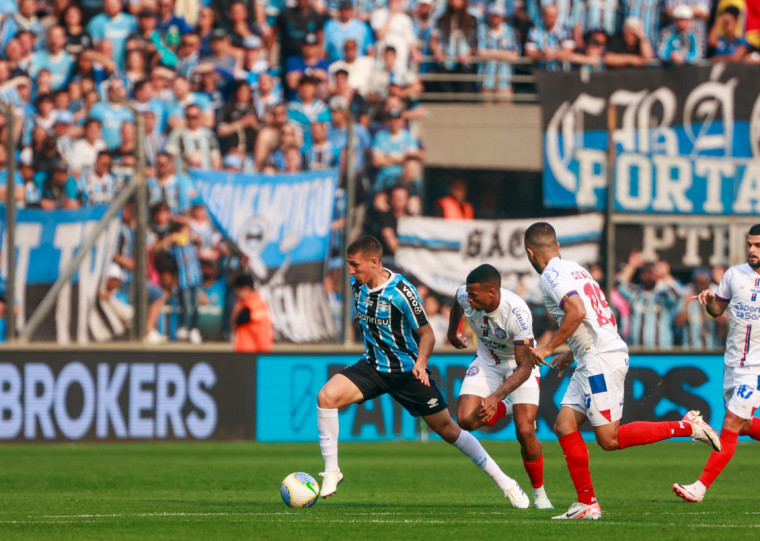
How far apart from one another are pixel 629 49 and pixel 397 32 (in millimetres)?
3668

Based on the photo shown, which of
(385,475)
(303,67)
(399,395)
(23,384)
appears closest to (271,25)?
(303,67)

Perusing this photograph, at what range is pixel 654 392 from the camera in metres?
16.8

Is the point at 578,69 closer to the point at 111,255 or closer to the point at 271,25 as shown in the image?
the point at 271,25

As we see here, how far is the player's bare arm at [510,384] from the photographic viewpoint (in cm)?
905

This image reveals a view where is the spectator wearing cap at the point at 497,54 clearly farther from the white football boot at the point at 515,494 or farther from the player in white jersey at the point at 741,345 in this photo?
the white football boot at the point at 515,494

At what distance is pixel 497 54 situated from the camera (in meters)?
19.7

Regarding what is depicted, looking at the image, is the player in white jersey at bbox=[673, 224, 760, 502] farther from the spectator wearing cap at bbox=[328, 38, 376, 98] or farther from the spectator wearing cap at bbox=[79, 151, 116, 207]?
the spectator wearing cap at bbox=[328, 38, 376, 98]

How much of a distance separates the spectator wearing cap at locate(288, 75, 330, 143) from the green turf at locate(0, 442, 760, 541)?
465 centimetres

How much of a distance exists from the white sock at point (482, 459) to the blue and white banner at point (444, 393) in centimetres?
663

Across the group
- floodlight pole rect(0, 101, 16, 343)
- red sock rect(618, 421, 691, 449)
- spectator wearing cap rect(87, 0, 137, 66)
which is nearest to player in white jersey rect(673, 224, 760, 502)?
red sock rect(618, 421, 691, 449)

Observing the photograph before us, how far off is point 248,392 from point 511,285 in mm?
3837

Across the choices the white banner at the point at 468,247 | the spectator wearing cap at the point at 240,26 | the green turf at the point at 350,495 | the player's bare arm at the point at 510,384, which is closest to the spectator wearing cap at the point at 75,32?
the spectator wearing cap at the point at 240,26

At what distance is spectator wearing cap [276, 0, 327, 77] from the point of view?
19.8 meters

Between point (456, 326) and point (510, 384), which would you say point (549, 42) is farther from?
point (510, 384)
